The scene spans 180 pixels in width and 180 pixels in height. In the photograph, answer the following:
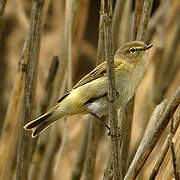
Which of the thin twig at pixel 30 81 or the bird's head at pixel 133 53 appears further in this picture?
the bird's head at pixel 133 53

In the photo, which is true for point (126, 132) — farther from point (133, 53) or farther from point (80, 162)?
point (80, 162)

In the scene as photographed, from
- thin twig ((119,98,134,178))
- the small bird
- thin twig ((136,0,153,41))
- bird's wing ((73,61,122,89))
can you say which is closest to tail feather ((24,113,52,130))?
the small bird

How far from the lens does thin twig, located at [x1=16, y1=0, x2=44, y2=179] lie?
61.9 inches

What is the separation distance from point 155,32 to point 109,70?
1.42 m

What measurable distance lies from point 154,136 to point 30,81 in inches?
20.7

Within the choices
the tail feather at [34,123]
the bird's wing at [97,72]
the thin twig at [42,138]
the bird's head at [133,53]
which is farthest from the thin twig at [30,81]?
the bird's head at [133,53]

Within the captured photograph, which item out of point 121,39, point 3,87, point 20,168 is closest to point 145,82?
point 121,39

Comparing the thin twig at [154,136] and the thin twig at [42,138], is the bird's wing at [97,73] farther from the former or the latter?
the thin twig at [154,136]

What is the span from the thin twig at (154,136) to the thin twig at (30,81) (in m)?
0.45

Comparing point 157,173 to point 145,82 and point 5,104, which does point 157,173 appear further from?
point 5,104

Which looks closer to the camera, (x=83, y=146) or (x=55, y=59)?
(x=55, y=59)

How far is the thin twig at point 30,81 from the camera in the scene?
157 cm

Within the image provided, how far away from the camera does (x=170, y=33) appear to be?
2730 millimetres

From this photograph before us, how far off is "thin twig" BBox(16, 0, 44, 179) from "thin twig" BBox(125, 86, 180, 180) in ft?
1.47
